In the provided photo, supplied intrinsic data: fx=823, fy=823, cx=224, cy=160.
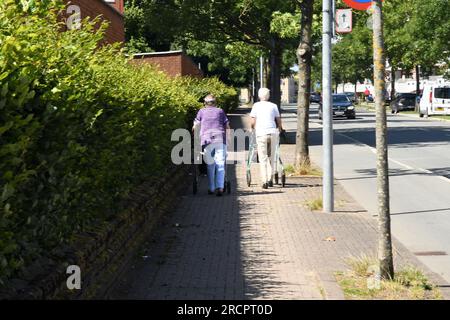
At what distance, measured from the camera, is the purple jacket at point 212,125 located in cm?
1353

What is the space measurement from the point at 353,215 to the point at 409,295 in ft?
16.0

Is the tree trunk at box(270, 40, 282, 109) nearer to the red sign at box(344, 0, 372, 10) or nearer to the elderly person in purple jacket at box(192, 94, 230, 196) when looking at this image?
A: the elderly person in purple jacket at box(192, 94, 230, 196)

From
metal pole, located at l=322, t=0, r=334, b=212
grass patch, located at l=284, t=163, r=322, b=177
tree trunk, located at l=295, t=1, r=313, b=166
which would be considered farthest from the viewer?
grass patch, located at l=284, t=163, r=322, b=177

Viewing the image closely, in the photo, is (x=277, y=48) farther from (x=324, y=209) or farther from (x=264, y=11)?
(x=324, y=209)

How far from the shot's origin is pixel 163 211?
10.9 metres

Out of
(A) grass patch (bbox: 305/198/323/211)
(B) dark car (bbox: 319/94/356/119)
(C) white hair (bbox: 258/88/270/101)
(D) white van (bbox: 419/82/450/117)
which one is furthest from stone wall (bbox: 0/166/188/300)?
(D) white van (bbox: 419/82/450/117)

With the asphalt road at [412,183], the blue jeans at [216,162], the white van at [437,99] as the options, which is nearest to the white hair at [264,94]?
the blue jeans at [216,162]

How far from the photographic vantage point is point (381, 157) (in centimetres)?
711

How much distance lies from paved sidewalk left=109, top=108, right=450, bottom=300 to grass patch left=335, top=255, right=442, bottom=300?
14 cm

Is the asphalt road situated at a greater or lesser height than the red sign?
lesser

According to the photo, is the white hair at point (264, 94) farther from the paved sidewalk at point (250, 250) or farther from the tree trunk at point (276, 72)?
the tree trunk at point (276, 72)

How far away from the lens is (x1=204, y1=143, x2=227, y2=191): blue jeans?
1338 centimetres

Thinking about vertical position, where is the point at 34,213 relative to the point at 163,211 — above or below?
above

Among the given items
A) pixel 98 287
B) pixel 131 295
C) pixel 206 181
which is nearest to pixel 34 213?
pixel 98 287
